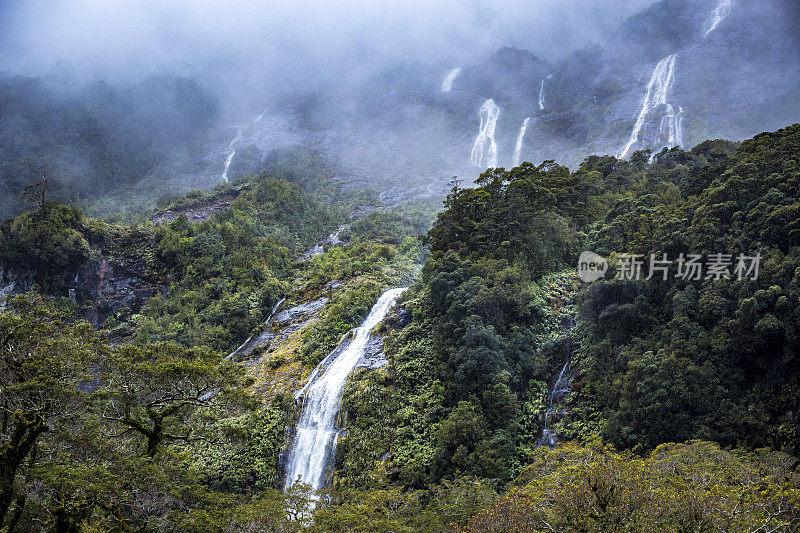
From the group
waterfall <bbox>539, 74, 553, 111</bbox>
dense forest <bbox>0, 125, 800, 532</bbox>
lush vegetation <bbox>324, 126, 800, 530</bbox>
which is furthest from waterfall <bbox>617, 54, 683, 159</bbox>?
lush vegetation <bbox>324, 126, 800, 530</bbox>

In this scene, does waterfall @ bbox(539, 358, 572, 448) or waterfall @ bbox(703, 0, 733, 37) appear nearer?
waterfall @ bbox(539, 358, 572, 448)

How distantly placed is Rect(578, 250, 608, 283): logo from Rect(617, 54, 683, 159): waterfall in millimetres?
32930

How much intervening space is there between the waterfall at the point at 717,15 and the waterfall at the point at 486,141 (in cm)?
3143

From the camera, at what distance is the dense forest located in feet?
32.1

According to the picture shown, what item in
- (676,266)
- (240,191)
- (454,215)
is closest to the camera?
(676,266)

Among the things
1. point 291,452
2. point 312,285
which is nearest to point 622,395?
point 291,452

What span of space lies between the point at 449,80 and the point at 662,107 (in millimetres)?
44671

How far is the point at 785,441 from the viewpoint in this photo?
11891 mm

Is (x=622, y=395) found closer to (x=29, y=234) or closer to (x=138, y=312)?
(x=138, y=312)

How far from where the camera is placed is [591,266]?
65.8ft

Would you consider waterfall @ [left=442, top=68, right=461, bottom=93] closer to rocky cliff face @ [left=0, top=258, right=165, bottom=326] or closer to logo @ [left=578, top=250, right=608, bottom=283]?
rocky cliff face @ [left=0, top=258, right=165, bottom=326]

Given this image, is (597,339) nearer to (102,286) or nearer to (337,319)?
(337,319)

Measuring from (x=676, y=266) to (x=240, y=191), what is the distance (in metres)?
43.8

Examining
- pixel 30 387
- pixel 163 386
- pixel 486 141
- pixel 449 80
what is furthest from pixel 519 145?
pixel 30 387
